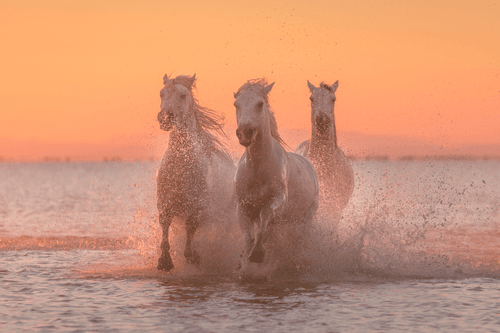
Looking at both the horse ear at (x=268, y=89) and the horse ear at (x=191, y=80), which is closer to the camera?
the horse ear at (x=268, y=89)

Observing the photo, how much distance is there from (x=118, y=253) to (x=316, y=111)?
543 centimetres

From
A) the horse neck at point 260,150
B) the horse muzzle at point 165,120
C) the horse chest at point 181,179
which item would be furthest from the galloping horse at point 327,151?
the horse muzzle at point 165,120

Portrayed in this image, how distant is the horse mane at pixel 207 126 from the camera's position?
9695 mm

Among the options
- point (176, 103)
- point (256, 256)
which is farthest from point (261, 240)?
point (176, 103)

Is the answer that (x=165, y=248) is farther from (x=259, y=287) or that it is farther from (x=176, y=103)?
(x=176, y=103)

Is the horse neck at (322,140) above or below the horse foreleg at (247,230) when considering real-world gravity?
above

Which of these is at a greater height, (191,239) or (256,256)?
(191,239)

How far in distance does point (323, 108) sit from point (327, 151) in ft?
3.31

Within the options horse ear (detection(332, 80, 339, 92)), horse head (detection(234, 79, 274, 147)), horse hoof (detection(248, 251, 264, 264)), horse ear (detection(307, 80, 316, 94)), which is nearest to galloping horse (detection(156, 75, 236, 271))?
horse head (detection(234, 79, 274, 147))

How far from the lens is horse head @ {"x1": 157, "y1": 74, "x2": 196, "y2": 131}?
29.3ft

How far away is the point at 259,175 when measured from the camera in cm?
835

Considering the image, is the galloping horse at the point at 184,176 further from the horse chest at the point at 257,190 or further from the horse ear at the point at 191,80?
the horse chest at the point at 257,190

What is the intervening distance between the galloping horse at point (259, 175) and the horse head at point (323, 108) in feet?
6.55

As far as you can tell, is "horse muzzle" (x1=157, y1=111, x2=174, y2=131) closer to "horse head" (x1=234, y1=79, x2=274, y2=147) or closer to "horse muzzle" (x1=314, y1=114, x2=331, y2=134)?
"horse head" (x1=234, y1=79, x2=274, y2=147)
